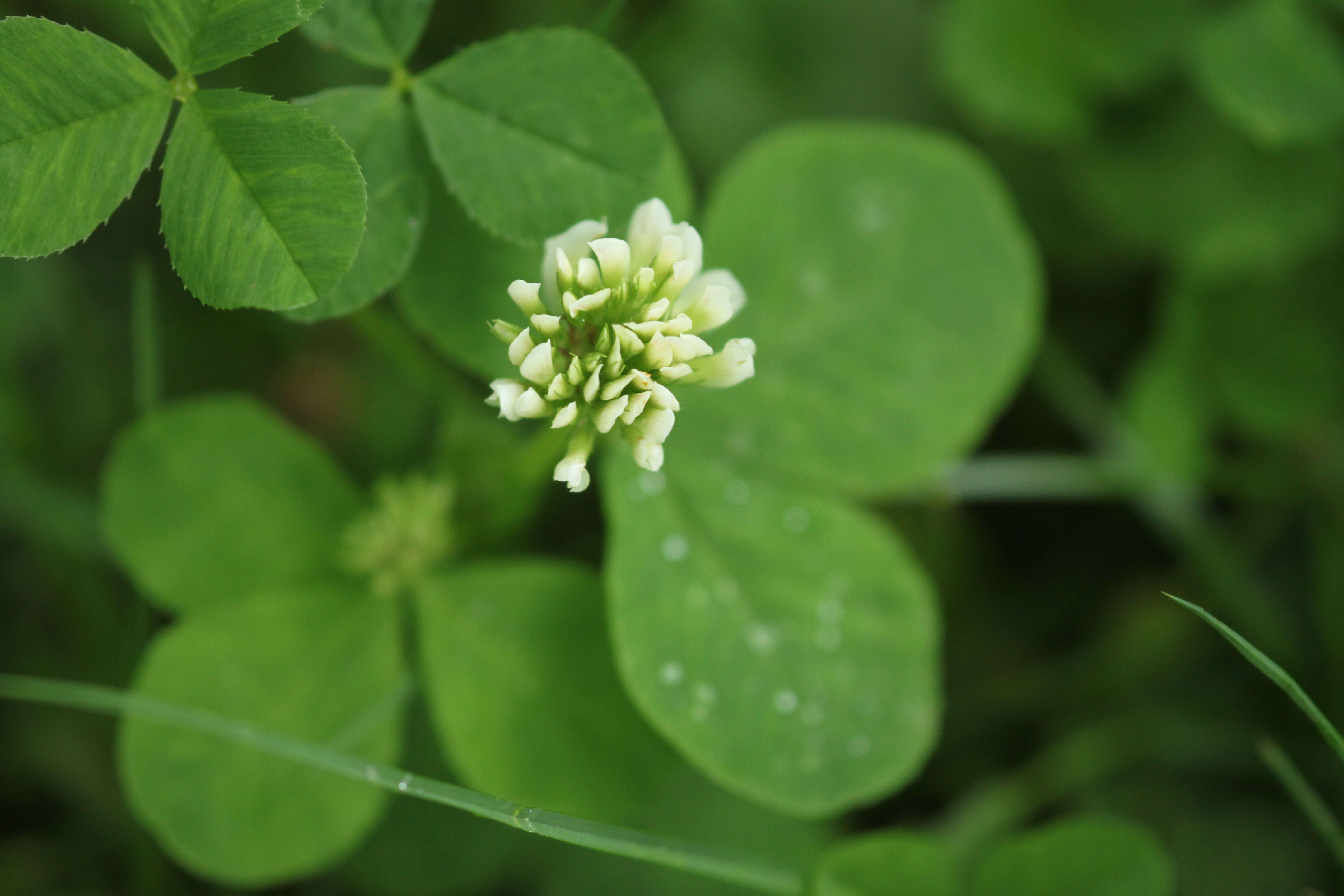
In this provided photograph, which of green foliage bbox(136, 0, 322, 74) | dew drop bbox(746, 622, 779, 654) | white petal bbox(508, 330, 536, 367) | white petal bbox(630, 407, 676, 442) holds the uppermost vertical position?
green foliage bbox(136, 0, 322, 74)

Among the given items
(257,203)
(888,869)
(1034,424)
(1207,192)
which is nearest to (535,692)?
(888,869)

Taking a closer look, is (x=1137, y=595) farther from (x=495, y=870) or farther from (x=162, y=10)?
(x=162, y=10)

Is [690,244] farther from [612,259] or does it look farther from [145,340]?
[145,340]

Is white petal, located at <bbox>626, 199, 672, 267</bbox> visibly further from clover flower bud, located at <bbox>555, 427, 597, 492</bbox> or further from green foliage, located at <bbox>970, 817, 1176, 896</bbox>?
green foliage, located at <bbox>970, 817, 1176, 896</bbox>

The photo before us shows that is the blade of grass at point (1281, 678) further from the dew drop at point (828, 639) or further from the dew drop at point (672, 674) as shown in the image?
the dew drop at point (672, 674)

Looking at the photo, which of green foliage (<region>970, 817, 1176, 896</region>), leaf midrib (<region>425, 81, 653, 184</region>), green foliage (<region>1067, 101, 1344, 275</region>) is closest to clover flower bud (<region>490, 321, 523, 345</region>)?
leaf midrib (<region>425, 81, 653, 184</region>)

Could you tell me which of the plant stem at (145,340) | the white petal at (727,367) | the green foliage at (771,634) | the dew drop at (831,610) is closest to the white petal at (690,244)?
the white petal at (727,367)
